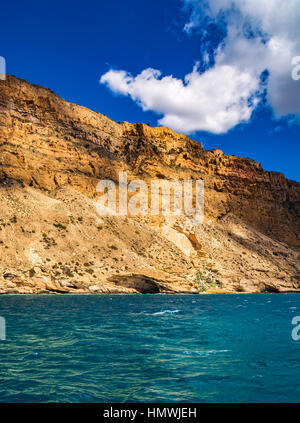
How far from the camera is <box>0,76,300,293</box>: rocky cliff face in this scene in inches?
2288

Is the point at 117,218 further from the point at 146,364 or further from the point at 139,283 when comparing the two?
the point at 146,364

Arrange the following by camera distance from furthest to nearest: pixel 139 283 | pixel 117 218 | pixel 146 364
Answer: pixel 117 218 → pixel 139 283 → pixel 146 364

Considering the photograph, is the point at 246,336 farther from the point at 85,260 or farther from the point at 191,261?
the point at 191,261

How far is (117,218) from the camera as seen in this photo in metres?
75.8

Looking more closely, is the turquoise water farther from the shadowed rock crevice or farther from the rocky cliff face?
the shadowed rock crevice

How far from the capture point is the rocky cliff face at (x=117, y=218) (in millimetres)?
58125

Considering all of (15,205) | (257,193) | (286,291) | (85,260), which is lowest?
(286,291)

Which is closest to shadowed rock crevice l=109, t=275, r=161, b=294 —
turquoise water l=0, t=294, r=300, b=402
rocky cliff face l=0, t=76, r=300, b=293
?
rocky cliff face l=0, t=76, r=300, b=293

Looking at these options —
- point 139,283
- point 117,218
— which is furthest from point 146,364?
point 117,218

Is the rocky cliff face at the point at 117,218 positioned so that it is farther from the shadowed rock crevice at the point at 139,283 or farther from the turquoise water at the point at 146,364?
the turquoise water at the point at 146,364

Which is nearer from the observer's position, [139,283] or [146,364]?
[146,364]

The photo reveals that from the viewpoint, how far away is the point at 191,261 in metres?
71.9
